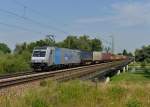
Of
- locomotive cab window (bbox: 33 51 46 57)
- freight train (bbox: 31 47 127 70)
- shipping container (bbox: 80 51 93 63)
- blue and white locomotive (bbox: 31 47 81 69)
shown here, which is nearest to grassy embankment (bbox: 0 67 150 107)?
blue and white locomotive (bbox: 31 47 81 69)

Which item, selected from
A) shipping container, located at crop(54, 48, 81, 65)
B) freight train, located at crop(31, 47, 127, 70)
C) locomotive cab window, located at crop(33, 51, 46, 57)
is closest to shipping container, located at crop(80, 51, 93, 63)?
shipping container, located at crop(54, 48, 81, 65)

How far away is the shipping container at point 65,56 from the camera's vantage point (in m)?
46.0

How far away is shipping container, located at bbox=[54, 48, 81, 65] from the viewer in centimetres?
4600

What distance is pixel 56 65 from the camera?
46188 millimetres

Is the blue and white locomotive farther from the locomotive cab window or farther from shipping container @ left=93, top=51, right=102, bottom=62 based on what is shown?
shipping container @ left=93, top=51, right=102, bottom=62

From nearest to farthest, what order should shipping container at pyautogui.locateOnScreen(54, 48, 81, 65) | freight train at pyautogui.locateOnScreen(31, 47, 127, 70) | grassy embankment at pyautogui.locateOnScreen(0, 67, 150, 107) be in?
grassy embankment at pyautogui.locateOnScreen(0, 67, 150, 107)
freight train at pyautogui.locateOnScreen(31, 47, 127, 70)
shipping container at pyautogui.locateOnScreen(54, 48, 81, 65)

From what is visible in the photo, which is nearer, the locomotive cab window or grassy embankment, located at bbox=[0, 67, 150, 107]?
grassy embankment, located at bbox=[0, 67, 150, 107]

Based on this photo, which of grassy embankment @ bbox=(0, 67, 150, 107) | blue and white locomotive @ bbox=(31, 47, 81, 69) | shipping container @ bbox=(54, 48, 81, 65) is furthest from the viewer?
shipping container @ bbox=(54, 48, 81, 65)

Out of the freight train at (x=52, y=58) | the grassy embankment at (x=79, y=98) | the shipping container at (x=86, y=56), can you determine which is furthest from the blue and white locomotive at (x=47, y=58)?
the grassy embankment at (x=79, y=98)

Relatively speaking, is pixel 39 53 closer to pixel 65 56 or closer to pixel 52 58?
pixel 52 58

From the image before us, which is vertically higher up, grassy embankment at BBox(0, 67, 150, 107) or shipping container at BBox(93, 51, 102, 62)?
shipping container at BBox(93, 51, 102, 62)

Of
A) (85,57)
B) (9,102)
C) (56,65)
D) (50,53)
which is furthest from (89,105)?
(85,57)

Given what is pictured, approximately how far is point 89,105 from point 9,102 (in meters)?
2.74

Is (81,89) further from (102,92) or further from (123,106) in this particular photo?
(123,106)
